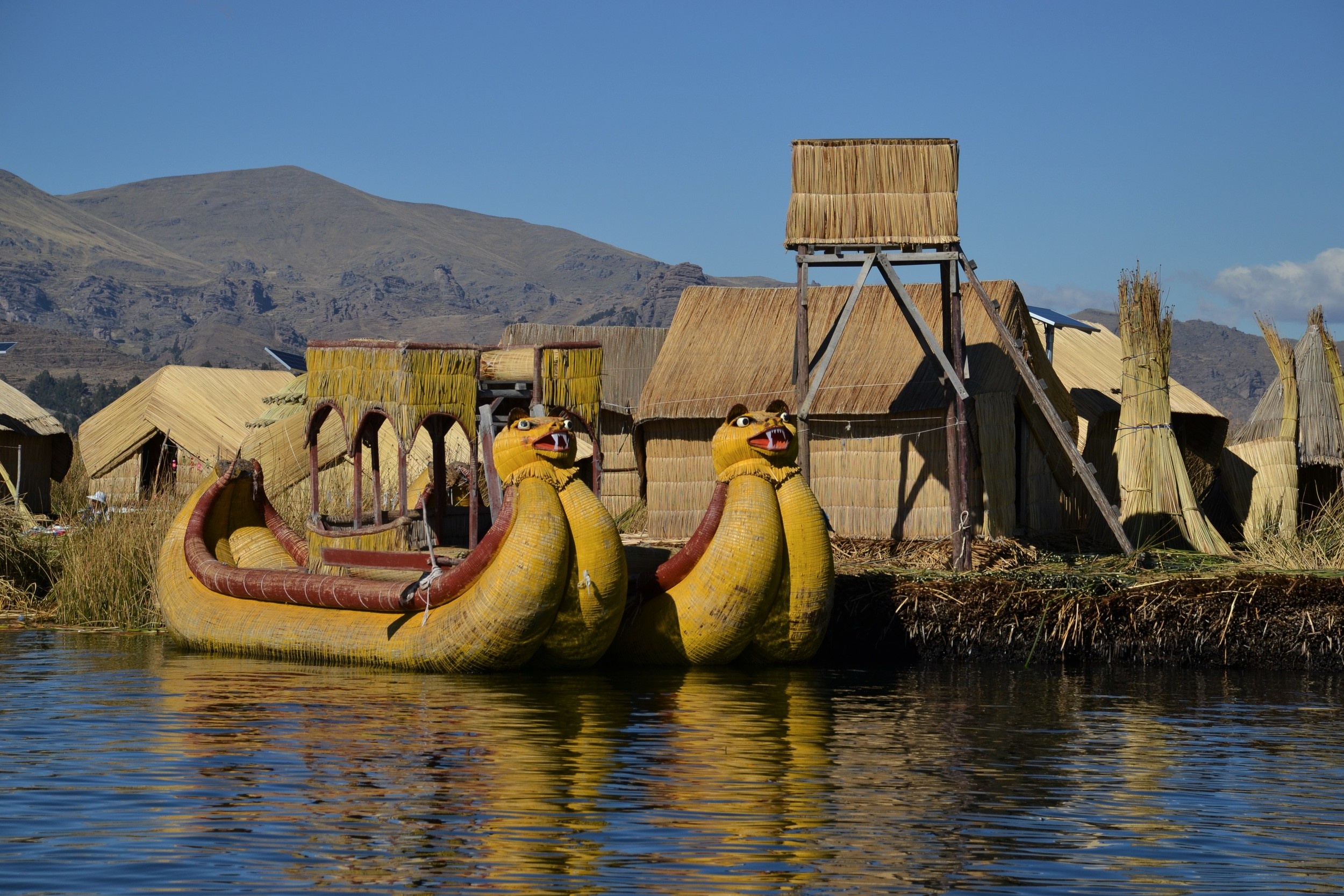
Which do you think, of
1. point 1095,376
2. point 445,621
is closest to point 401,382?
point 445,621

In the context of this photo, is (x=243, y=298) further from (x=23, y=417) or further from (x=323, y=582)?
(x=323, y=582)

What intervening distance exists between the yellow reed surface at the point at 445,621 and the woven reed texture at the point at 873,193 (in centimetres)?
555

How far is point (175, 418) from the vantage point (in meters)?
31.0

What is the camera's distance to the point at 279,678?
13289mm

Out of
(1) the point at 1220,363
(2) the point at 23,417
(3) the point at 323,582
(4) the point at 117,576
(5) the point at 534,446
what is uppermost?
(1) the point at 1220,363

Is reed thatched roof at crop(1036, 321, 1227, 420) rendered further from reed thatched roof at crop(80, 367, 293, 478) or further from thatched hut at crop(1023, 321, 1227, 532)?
reed thatched roof at crop(80, 367, 293, 478)

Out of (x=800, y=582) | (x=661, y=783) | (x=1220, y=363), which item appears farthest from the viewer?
(x=1220, y=363)

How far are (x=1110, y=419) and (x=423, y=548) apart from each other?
468 inches

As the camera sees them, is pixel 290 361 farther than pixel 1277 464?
Yes

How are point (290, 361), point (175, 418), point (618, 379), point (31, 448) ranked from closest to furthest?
point (31, 448) → point (618, 379) → point (175, 418) → point (290, 361)

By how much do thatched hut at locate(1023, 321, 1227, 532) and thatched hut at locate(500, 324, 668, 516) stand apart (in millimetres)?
7237

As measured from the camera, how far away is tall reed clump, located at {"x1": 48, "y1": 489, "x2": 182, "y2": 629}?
1725cm

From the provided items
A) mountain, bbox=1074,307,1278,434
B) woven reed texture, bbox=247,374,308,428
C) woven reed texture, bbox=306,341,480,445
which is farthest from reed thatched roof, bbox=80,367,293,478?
mountain, bbox=1074,307,1278,434

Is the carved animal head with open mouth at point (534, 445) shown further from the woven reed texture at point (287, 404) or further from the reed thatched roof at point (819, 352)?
the woven reed texture at point (287, 404)
